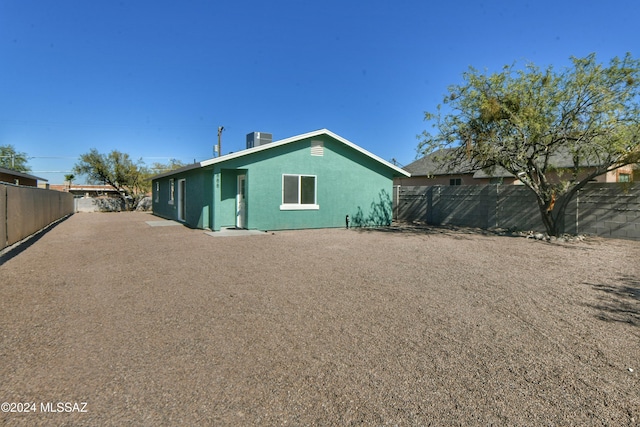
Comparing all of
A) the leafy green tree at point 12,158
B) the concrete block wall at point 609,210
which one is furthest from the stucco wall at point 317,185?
the leafy green tree at point 12,158

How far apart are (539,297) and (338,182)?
976 cm

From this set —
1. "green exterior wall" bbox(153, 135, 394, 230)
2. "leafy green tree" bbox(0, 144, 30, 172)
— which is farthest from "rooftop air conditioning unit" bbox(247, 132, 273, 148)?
"leafy green tree" bbox(0, 144, 30, 172)

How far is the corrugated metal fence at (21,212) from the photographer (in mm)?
8508

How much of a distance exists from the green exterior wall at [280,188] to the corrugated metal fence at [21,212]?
17.1 feet

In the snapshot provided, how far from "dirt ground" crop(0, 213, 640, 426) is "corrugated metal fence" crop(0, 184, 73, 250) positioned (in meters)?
2.14

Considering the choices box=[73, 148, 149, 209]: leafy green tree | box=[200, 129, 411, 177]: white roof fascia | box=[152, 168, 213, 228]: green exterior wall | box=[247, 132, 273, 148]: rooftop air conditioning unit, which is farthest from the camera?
box=[73, 148, 149, 209]: leafy green tree

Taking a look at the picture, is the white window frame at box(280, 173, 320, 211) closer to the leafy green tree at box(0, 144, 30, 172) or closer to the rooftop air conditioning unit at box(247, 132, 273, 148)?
the rooftop air conditioning unit at box(247, 132, 273, 148)

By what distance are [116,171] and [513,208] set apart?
2762 centimetres

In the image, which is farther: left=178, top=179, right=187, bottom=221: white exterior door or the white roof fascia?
left=178, top=179, right=187, bottom=221: white exterior door

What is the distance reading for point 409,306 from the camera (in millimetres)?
4488

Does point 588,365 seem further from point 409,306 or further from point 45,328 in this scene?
point 45,328

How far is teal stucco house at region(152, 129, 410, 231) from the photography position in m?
12.5

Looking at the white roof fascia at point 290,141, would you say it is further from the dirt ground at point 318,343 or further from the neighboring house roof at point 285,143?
the dirt ground at point 318,343

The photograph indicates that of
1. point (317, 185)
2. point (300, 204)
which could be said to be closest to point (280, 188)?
point (300, 204)
